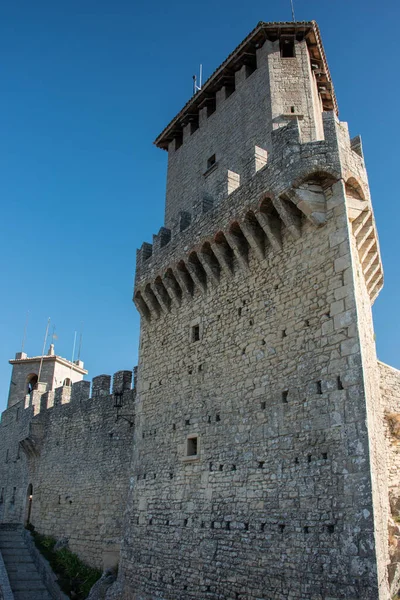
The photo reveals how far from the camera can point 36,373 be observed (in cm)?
2889

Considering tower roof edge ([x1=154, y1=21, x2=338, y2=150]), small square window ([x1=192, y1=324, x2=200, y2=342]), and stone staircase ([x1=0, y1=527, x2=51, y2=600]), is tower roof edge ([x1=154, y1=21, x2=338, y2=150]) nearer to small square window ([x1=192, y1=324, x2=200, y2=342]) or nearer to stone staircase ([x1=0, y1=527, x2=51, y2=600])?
small square window ([x1=192, y1=324, x2=200, y2=342])

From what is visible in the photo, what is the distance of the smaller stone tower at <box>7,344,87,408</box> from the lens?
28.4 meters

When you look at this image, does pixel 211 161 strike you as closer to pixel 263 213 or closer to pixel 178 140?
pixel 178 140

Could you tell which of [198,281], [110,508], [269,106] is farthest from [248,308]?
Answer: [110,508]

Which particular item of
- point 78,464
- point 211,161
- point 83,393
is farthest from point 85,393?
point 211,161

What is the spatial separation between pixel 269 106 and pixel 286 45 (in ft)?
8.23

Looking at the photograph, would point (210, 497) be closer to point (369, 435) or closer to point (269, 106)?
point (369, 435)

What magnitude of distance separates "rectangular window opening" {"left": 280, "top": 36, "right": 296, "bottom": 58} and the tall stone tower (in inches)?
2.6

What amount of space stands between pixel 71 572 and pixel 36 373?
1624 cm

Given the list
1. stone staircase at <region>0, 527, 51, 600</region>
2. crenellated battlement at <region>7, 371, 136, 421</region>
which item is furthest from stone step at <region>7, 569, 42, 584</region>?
crenellated battlement at <region>7, 371, 136, 421</region>

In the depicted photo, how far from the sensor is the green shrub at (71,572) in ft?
43.1

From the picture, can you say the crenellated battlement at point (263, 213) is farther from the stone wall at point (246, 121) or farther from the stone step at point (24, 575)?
the stone step at point (24, 575)

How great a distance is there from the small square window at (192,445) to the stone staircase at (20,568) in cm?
719

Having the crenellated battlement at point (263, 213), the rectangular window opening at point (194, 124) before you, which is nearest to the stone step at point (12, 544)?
the crenellated battlement at point (263, 213)
